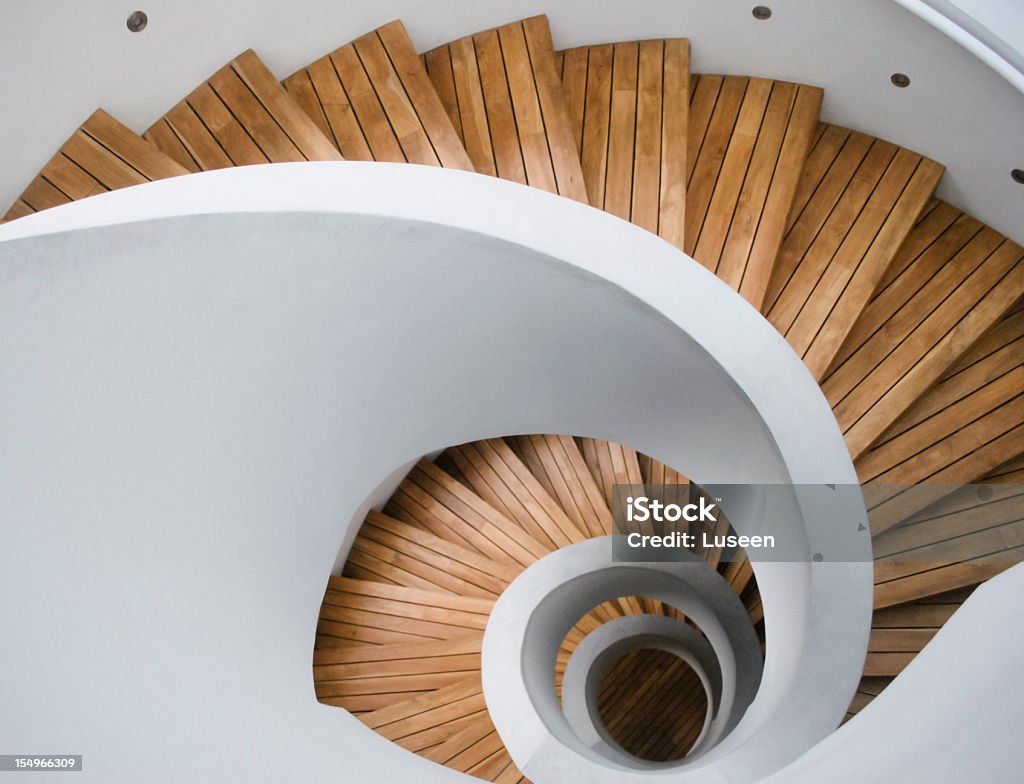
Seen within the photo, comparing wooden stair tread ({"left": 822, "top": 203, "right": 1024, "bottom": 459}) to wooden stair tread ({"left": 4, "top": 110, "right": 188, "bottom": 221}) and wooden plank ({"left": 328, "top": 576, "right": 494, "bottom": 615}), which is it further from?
wooden stair tread ({"left": 4, "top": 110, "right": 188, "bottom": 221})

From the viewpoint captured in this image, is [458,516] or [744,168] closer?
[744,168]

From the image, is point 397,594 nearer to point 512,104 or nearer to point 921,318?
point 512,104

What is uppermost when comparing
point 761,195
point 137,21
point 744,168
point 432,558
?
point 137,21

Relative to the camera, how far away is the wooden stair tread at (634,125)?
12.4 feet

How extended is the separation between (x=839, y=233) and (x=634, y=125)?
1036 millimetres

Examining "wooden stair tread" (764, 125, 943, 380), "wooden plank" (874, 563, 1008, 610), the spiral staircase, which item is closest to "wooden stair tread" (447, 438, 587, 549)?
the spiral staircase

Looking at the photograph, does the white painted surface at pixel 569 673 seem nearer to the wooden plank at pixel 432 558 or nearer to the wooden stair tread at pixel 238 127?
the wooden plank at pixel 432 558

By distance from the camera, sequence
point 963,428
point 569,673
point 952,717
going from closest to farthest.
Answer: point 952,717 → point 963,428 → point 569,673

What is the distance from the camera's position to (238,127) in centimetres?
366

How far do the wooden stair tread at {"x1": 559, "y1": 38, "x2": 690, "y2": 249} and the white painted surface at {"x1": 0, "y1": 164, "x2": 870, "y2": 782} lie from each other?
0.84 m

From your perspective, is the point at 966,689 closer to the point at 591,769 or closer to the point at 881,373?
the point at 881,373

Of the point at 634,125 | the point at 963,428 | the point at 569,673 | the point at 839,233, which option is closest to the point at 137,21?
the point at 634,125

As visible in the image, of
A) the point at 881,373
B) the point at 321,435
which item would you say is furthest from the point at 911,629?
the point at 321,435

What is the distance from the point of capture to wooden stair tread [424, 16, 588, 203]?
3771 millimetres
